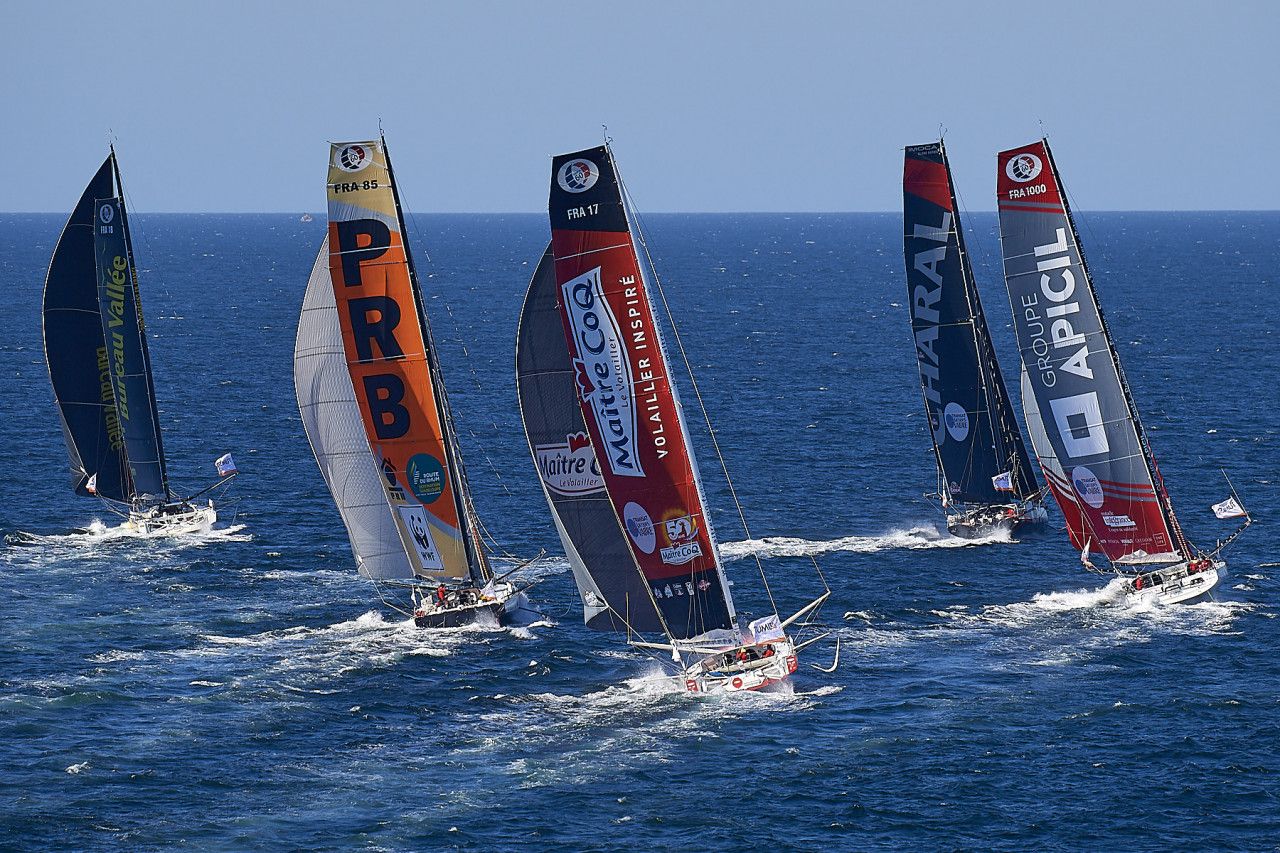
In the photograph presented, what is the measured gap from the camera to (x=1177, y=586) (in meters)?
68.5

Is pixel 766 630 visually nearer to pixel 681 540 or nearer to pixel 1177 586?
pixel 681 540

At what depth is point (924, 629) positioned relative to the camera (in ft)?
217

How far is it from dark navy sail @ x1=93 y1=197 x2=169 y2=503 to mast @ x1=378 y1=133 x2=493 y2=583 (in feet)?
79.1

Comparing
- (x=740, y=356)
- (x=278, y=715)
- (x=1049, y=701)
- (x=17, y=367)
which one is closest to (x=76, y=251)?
(x=278, y=715)

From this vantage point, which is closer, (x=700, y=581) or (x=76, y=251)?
(x=700, y=581)

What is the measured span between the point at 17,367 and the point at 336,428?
8479 centimetres

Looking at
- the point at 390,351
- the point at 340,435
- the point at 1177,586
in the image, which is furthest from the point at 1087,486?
the point at 340,435

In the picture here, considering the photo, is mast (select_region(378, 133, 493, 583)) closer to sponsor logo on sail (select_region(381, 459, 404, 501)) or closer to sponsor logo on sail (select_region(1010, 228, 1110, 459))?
sponsor logo on sail (select_region(381, 459, 404, 501))

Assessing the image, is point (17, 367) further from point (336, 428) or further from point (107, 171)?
point (336, 428)

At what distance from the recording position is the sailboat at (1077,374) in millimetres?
70312

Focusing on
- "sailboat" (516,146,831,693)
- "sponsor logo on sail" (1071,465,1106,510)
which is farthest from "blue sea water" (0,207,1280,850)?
"sponsor logo on sail" (1071,465,1106,510)

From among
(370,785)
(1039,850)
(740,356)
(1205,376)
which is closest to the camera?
(1039,850)

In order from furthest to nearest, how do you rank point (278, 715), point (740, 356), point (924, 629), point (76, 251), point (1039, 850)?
point (740, 356) → point (76, 251) → point (924, 629) → point (278, 715) → point (1039, 850)

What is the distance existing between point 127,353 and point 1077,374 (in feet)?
156
